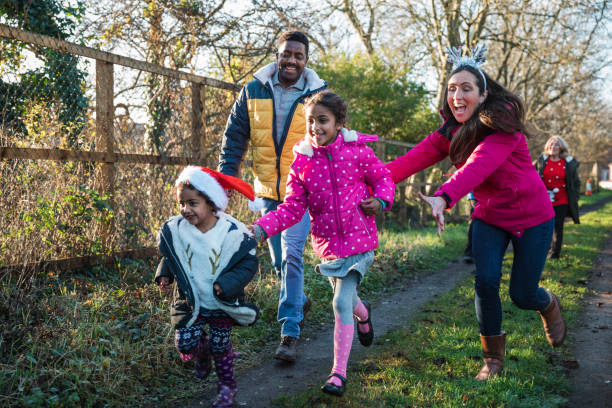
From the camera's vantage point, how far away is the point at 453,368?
12.4 ft

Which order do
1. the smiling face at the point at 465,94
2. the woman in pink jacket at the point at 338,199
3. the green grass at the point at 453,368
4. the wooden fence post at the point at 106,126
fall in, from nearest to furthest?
the green grass at the point at 453,368
the woman in pink jacket at the point at 338,199
the smiling face at the point at 465,94
the wooden fence post at the point at 106,126

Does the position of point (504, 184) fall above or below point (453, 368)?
above

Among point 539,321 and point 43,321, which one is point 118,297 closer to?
point 43,321

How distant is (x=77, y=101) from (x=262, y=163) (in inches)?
95.6

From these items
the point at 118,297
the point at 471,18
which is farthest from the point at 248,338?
the point at 471,18

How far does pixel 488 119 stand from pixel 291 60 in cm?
160

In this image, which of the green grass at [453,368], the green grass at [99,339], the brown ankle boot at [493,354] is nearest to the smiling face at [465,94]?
the brown ankle boot at [493,354]

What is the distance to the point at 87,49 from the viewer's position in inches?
195

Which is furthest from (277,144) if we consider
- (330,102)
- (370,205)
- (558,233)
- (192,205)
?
(558,233)

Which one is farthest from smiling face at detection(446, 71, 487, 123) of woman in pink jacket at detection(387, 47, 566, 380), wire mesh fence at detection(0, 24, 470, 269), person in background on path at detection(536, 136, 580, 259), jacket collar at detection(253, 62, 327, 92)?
person in background on path at detection(536, 136, 580, 259)

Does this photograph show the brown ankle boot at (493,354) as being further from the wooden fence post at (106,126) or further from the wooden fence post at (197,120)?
the wooden fence post at (197,120)

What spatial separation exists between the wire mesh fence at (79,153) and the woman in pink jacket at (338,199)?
8.62ft

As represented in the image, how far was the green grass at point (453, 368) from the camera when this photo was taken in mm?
3184

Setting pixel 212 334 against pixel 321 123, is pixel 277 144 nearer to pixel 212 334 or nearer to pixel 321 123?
pixel 321 123
